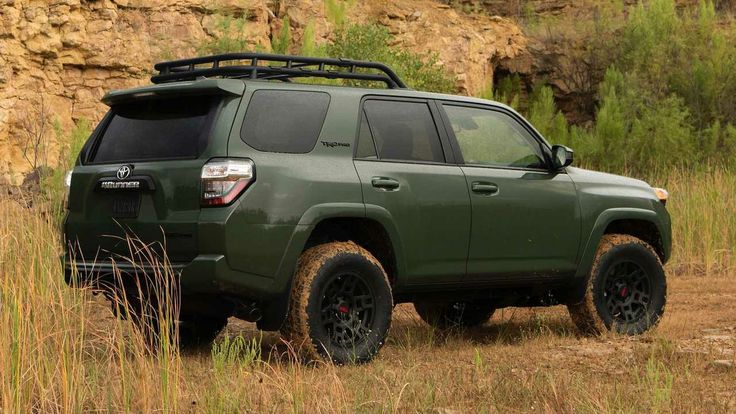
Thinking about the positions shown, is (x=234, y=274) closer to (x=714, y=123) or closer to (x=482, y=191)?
(x=482, y=191)

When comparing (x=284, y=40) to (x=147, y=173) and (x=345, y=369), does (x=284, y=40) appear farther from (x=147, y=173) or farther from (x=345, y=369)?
(x=345, y=369)

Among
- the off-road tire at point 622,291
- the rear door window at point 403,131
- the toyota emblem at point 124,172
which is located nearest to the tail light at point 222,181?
the toyota emblem at point 124,172

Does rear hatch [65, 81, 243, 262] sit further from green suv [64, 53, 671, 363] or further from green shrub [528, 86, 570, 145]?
green shrub [528, 86, 570, 145]

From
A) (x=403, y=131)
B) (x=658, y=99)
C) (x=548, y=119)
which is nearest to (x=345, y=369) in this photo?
(x=403, y=131)

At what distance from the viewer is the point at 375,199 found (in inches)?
291

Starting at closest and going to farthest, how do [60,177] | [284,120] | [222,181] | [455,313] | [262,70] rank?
[222,181]
[284,120]
[262,70]
[455,313]
[60,177]

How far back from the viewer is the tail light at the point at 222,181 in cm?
665

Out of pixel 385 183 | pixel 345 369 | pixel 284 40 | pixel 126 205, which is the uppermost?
pixel 284 40

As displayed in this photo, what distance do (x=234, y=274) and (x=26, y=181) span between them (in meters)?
9.71

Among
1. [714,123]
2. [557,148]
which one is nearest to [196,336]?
[557,148]

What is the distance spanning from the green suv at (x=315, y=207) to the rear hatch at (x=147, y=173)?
0.04 ft

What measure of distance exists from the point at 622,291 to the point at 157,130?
388cm

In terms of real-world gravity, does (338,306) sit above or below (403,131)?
below

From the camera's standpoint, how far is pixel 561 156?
8.56m
